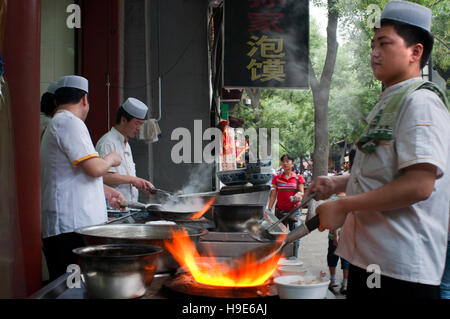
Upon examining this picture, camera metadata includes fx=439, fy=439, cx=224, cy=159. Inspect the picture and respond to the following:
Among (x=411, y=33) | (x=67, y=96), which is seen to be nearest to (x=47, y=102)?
(x=67, y=96)

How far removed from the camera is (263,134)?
3189cm

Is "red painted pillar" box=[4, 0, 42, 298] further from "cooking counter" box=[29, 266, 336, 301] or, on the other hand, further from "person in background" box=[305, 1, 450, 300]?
"person in background" box=[305, 1, 450, 300]

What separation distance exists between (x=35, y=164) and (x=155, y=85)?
21.1 feet

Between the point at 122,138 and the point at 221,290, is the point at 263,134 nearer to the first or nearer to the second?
the point at 122,138

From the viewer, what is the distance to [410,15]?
2000 millimetres

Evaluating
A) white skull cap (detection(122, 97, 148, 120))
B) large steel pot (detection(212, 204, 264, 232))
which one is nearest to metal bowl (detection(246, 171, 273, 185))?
large steel pot (detection(212, 204, 264, 232))

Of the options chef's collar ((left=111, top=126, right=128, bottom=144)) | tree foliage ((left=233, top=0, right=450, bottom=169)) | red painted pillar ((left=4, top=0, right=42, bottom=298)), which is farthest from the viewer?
tree foliage ((left=233, top=0, right=450, bottom=169))

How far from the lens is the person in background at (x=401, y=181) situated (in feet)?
5.94

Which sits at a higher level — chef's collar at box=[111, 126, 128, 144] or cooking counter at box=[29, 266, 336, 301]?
chef's collar at box=[111, 126, 128, 144]

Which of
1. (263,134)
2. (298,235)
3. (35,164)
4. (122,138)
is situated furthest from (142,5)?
(263,134)

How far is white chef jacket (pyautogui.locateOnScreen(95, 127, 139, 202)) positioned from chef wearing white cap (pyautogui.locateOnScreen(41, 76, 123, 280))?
1.44 metres

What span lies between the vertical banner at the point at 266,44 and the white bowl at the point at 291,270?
17.1 feet

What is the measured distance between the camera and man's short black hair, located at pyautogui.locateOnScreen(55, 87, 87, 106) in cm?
A: 336

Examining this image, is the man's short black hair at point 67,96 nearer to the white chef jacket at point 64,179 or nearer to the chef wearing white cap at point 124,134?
the white chef jacket at point 64,179
